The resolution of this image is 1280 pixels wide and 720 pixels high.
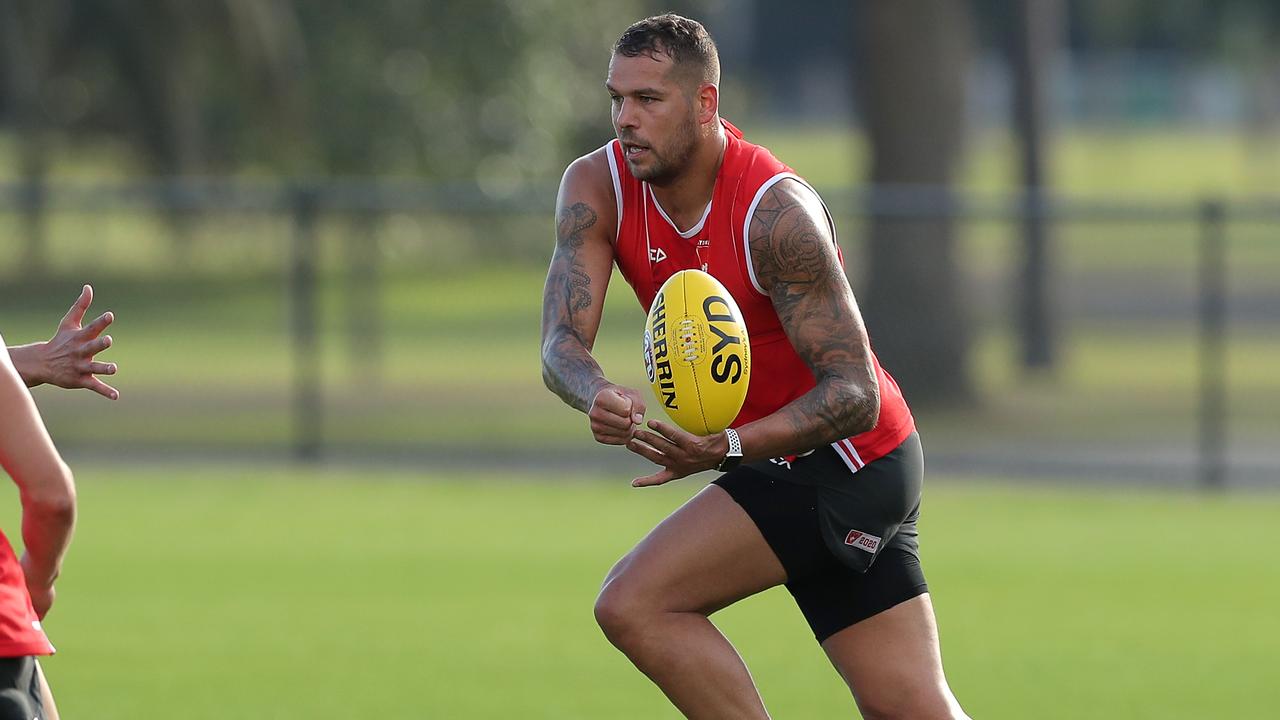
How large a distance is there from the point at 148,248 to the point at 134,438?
8.51m

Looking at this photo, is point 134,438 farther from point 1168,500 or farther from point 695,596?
point 695,596

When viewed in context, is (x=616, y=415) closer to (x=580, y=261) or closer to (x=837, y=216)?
(x=580, y=261)

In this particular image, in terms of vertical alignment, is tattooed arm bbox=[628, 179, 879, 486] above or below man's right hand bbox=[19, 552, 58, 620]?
above

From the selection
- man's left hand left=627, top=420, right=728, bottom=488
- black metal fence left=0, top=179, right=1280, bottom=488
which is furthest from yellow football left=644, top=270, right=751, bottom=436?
black metal fence left=0, top=179, right=1280, bottom=488

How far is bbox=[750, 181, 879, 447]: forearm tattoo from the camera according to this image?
5.38 meters

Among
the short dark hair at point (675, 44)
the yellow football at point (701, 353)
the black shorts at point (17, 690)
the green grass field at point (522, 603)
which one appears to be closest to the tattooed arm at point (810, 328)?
the yellow football at point (701, 353)

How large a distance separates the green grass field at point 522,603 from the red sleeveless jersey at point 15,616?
3.80 meters

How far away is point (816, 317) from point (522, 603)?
5676 mm

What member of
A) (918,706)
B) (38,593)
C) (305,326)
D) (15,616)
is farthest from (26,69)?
(15,616)

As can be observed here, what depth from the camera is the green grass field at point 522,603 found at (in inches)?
336

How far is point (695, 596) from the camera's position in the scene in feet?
18.3

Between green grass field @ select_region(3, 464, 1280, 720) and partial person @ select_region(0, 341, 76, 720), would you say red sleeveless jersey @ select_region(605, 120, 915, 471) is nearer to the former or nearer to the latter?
partial person @ select_region(0, 341, 76, 720)

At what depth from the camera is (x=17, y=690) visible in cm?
433

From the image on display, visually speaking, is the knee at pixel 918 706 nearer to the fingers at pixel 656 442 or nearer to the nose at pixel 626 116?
the fingers at pixel 656 442
